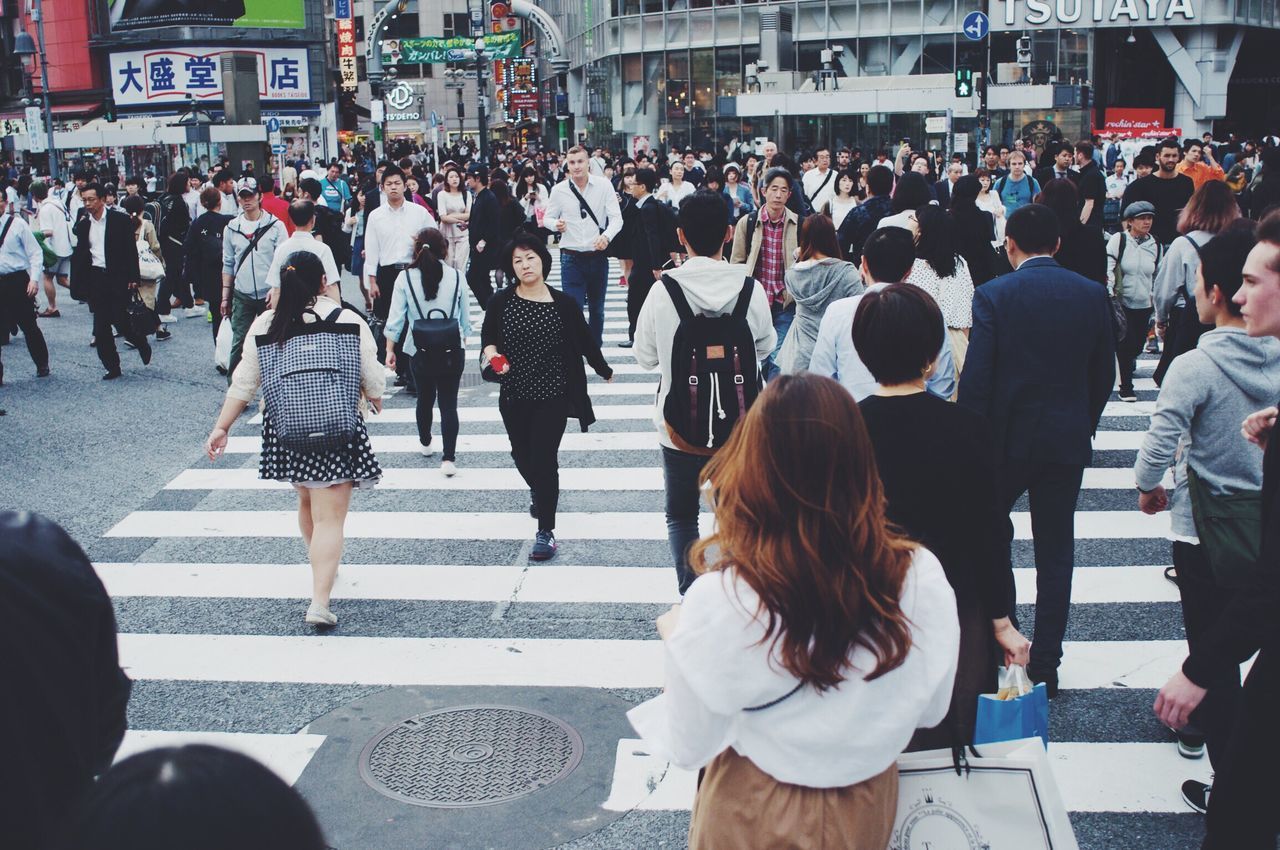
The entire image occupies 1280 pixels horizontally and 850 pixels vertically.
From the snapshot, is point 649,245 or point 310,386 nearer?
point 310,386

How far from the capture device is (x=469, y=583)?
707cm

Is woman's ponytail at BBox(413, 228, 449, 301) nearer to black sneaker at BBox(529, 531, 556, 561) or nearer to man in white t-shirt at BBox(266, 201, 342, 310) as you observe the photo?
man in white t-shirt at BBox(266, 201, 342, 310)

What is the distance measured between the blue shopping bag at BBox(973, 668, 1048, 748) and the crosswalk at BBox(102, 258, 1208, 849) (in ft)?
5.23

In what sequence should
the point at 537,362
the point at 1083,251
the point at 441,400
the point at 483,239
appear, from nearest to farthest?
the point at 537,362
the point at 1083,251
the point at 441,400
the point at 483,239

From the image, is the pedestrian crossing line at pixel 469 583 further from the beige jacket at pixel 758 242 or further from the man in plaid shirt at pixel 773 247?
the beige jacket at pixel 758 242

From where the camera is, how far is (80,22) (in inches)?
2341

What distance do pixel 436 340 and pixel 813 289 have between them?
2995 mm

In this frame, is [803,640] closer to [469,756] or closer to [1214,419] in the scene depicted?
[1214,419]

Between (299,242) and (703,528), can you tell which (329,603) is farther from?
(299,242)

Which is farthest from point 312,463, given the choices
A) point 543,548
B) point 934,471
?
point 934,471

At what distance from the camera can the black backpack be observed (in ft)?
17.7

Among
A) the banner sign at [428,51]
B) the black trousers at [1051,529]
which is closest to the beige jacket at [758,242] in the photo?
the black trousers at [1051,529]

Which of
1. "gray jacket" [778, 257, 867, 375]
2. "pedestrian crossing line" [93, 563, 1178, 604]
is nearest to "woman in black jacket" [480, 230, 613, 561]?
"pedestrian crossing line" [93, 563, 1178, 604]

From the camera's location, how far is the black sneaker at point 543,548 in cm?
741
